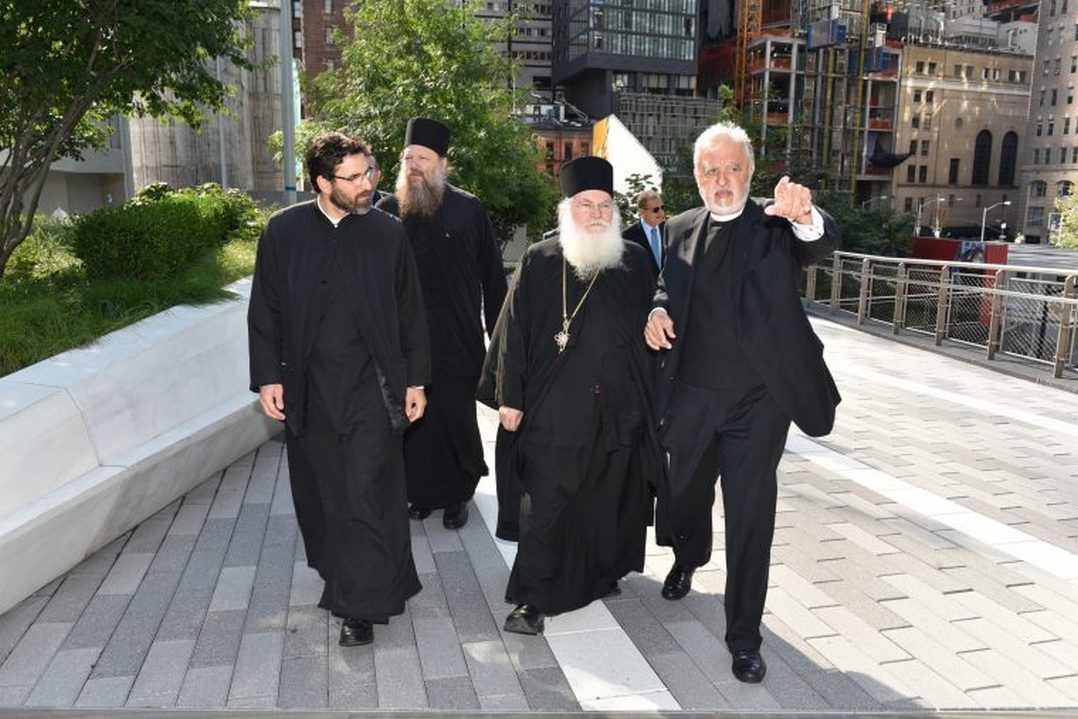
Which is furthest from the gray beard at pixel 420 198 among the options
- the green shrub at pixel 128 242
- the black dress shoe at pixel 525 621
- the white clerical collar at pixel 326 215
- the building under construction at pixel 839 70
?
the building under construction at pixel 839 70

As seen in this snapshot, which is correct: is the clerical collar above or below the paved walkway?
above

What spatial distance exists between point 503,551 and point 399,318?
155 centimetres

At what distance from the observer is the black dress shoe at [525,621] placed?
3844 millimetres

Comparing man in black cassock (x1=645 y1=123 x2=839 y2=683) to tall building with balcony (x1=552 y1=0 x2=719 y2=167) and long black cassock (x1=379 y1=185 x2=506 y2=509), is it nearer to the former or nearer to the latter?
long black cassock (x1=379 y1=185 x2=506 y2=509)

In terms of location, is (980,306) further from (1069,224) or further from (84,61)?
(1069,224)

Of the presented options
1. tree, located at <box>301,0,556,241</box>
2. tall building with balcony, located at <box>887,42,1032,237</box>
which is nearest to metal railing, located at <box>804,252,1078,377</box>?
tree, located at <box>301,0,556,241</box>

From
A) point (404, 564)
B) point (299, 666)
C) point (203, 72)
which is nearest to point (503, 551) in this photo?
point (404, 564)

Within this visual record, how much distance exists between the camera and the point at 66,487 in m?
4.17

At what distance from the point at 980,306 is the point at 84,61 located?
1038cm

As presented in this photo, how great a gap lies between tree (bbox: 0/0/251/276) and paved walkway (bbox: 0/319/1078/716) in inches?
125

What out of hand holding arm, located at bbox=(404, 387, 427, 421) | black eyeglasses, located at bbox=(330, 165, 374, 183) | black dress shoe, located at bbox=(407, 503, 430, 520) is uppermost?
black eyeglasses, located at bbox=(330, 165, 374, 183)

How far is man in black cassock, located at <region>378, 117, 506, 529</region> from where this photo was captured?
5.10 metres

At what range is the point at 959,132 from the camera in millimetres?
102312

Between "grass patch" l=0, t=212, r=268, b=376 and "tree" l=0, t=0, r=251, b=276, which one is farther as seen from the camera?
"tree" l=0, t=0, r=251, b=276
